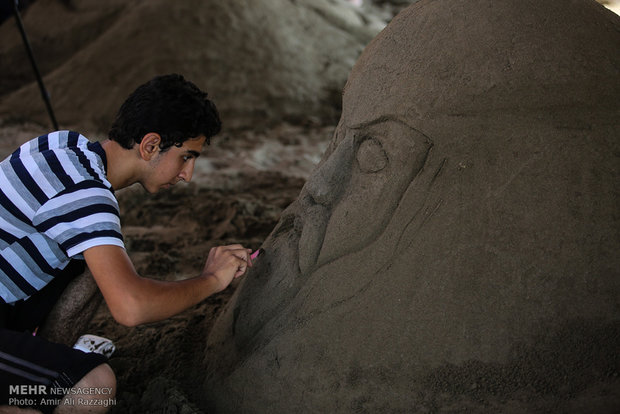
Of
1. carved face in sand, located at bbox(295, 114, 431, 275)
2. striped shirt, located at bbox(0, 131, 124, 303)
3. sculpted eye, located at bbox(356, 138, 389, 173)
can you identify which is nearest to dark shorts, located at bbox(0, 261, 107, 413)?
striped shirt, located at bbox(0, 131, 124, 303)

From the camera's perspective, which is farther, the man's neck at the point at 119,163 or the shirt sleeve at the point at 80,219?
the man's neck at the point at 119,163

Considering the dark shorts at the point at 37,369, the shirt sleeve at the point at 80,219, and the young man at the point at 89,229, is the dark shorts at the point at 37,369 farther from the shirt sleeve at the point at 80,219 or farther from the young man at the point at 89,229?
the shirt sleeve at the point at 80,219

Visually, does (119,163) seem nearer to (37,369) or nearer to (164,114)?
(164,114)

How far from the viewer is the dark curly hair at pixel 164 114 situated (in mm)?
1399

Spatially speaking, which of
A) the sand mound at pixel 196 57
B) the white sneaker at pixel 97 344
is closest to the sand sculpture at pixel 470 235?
the white sneaker at pixel 97 344

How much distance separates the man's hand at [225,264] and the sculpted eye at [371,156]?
38 cm

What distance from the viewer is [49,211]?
4.17 ft

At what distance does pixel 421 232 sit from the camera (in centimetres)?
128

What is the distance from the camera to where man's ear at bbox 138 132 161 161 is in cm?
141

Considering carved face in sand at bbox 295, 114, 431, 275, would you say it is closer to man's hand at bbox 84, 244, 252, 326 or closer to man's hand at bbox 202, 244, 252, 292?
man's hand at bbox 202, 244, 252, 292

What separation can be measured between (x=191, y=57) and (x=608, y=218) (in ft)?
14.2

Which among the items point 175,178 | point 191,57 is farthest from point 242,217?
point 191,57

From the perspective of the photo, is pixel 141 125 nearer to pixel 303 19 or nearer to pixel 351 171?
pixel 351 171

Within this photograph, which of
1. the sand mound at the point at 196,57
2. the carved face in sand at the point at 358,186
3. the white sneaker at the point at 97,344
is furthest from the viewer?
the sand mound at the point at 196,57
